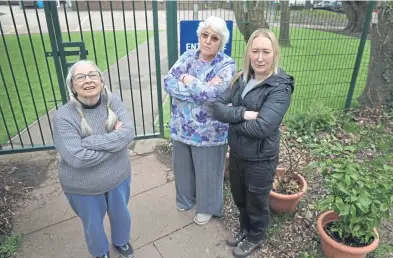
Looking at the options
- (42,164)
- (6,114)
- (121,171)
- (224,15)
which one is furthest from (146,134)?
(6,114)

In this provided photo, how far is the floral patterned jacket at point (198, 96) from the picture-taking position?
2324mm

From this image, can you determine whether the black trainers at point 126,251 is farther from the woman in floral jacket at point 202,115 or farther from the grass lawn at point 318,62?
the grass lawn at point 318,62

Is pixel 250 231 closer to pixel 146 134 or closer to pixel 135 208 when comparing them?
pixel 135 208

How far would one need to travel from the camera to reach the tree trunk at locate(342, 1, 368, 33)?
4.71 metres

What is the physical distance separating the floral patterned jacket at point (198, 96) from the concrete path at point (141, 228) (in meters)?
0.88

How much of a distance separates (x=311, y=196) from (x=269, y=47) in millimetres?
1938

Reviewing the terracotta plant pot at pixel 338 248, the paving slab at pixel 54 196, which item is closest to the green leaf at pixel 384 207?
the terracotta plant pot at pixel 338 248

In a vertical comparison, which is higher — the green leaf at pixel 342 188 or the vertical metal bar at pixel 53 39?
the vertical metal bar at pixel 53 39

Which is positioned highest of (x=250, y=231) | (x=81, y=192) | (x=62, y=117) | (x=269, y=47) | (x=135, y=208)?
(x=269, y=47)

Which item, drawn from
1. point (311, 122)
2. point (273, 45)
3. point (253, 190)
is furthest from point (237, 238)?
point (311, 122)

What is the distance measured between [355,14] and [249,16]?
189 cm

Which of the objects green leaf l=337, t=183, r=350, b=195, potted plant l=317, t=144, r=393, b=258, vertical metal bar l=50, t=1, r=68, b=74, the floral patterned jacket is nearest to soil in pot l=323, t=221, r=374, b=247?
potted plant l=317, t=144, r=393, b=258

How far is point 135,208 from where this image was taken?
3148 mm

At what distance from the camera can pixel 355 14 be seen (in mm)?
4930
